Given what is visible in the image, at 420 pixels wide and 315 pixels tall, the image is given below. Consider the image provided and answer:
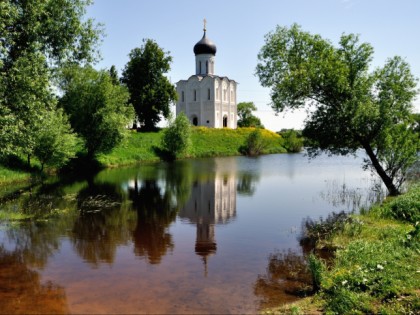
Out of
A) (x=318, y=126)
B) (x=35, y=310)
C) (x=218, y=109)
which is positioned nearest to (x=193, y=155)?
(x=218, y=109)

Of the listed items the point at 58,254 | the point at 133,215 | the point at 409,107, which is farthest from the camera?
the point at 409,107

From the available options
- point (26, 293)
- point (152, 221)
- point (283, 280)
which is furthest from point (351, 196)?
point (26, 293)

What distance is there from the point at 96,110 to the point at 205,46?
123ft

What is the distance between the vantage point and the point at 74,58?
745 inches

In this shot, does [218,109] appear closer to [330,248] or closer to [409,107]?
[409,107]

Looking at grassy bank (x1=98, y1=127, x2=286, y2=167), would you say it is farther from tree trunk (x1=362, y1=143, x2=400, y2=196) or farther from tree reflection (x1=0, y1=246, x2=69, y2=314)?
tree reflection (x1=0, y1=246, x2=69, y2=314)

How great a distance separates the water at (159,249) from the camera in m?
8.52

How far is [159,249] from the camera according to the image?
12188 mm

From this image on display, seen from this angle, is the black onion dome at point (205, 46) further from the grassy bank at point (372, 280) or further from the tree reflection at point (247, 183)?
the grassy bank at point (372, 280)

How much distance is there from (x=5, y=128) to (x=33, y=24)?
174 inches

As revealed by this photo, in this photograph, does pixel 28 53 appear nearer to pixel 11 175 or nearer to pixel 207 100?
pixel 11 175

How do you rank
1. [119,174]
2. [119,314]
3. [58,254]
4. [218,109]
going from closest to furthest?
1. [119,314]
2. [58,254]
3. [119,174]
4. [218,109]

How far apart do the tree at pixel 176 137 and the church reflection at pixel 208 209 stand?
2026 centimetres

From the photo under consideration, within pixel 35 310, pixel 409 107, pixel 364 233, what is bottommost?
pixel 35 310
